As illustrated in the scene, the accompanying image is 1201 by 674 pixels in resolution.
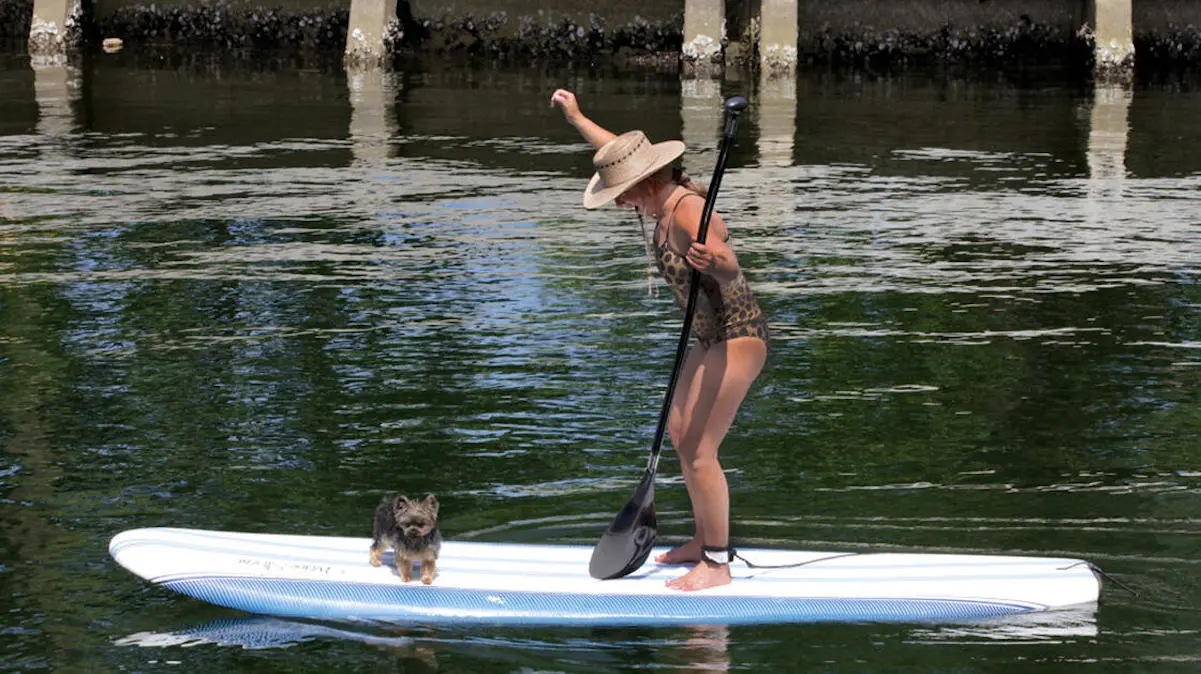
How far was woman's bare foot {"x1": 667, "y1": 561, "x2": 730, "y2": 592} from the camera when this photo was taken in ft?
22.2

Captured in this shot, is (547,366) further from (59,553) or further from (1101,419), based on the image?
(59,553)

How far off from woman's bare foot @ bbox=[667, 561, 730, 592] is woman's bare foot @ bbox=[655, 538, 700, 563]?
0.19 m

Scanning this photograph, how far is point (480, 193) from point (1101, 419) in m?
8.39

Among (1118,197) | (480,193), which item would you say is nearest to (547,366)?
(480,193)

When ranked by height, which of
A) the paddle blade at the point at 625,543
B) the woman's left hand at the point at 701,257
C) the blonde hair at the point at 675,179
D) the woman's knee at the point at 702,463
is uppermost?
the blonde hair at the point at 675,179

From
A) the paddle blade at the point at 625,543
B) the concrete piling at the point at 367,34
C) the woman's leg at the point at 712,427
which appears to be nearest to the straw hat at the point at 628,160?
the woman's leg at the point at 712,427

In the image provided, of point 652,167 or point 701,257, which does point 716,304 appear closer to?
point 701,257

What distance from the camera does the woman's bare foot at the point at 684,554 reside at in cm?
703

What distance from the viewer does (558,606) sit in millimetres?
6656

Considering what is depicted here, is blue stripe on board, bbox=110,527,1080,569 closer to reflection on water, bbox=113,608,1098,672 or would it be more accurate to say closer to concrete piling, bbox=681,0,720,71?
reflection on water, bbox=113,608,1098,672

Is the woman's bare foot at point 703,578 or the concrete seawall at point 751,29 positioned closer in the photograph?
the woman's bare foot at point 703,578

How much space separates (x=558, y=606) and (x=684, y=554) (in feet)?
2.08

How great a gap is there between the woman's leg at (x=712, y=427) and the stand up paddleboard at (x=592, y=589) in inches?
6.4

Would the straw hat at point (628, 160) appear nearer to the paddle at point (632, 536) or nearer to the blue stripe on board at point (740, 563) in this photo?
the paddle at point (632, 536)
